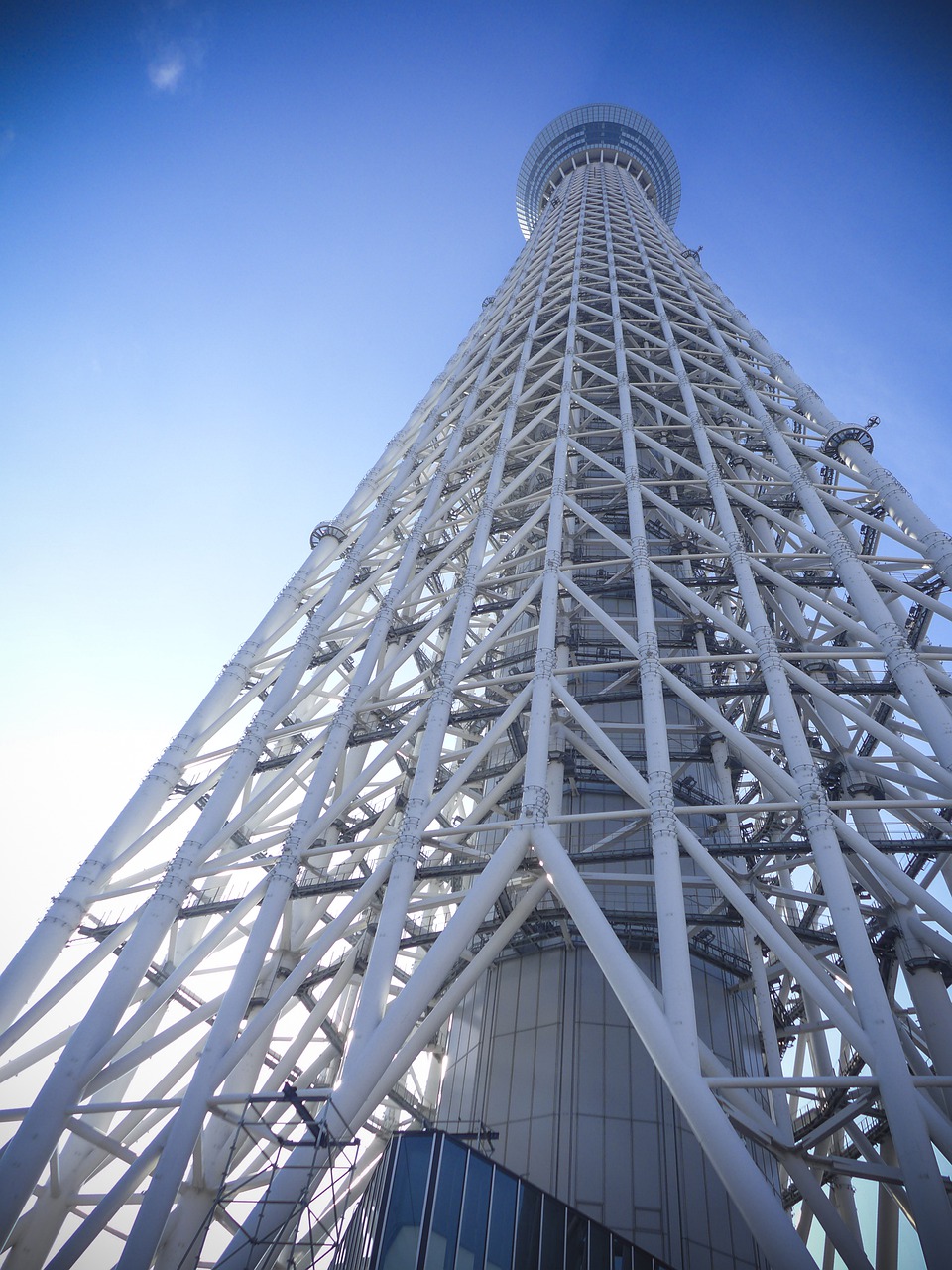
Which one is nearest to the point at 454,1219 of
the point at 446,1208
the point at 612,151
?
the point at 446,1208

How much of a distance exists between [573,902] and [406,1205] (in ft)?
15.0

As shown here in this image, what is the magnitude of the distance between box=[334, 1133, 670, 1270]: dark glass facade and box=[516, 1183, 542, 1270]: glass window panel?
11 mm

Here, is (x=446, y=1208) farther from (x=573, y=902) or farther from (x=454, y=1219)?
(x=573, y=902)

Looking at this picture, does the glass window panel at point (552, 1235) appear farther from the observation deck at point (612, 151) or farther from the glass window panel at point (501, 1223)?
the observation deck at point (612, 151)

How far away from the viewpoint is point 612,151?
2552 inches

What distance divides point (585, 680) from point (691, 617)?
4124mm

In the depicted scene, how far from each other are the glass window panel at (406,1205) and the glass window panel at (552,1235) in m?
2.13

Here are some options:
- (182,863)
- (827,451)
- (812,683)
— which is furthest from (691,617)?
(182,863)

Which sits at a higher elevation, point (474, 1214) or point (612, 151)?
point (612, 151)

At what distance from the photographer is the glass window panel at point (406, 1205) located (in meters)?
9.73

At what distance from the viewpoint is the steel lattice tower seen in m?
11.5

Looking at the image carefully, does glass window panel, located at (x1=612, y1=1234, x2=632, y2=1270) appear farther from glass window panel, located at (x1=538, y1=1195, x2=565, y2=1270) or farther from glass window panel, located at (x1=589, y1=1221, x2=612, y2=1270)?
glass window panel, located at (x1=538, y1=1195, x2=565, y2=1270)

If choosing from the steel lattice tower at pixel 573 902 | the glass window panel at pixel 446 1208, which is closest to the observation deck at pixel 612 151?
the steel lattice tower at pixel 573 902

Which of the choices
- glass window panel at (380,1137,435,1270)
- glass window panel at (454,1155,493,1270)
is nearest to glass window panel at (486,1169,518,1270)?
glass window panel at (454,1155,493,1270)
